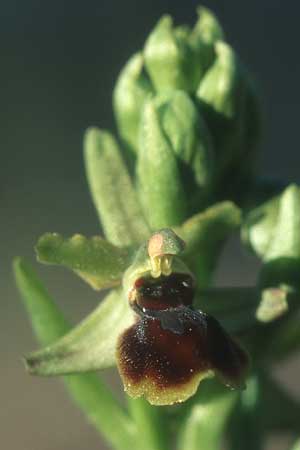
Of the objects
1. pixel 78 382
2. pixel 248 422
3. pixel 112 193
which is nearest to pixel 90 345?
pixel 78 382

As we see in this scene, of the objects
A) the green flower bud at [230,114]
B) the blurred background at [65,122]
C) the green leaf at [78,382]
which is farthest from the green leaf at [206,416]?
the blurred background at [65,122]

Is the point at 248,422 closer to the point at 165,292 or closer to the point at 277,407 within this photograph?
the point at 277,407

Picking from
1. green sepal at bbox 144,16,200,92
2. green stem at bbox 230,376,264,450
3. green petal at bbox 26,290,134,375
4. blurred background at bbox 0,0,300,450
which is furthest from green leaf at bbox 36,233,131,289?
blurred background at bbox 0,0,300,450

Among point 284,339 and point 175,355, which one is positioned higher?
point 175,355

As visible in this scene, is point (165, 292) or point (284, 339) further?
point (284, 339)

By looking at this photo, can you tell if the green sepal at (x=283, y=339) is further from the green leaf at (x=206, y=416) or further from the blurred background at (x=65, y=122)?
the blurred background at (x=65, y=122)

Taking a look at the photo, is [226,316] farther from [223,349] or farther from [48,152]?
[48,152]
